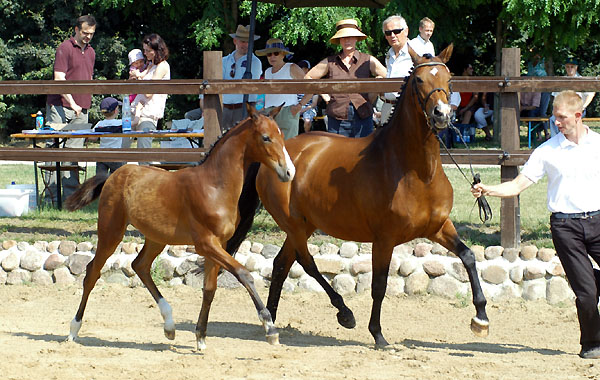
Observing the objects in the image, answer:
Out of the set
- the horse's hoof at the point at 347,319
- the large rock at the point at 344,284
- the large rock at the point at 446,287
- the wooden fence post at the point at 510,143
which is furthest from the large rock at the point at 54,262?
the wooden fence post at the point at 510,143

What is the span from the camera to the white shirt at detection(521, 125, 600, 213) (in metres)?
6.01

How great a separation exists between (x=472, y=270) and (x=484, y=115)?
1541 centimetres

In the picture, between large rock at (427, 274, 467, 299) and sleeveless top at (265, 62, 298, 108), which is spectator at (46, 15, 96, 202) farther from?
large rock at (427, 274, 467, 299)

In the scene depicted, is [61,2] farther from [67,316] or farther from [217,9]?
[67,316]

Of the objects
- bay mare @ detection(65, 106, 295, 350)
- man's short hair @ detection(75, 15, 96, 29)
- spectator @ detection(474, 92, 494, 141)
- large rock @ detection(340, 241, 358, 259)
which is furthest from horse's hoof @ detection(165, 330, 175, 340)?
spectator @ detection(474, 92, 494, 141)

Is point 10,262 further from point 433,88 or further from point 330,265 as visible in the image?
point 433,88

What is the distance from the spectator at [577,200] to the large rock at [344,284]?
2.80 m

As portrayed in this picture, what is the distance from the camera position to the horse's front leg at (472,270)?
20.7 ft

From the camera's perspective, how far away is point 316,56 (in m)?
24.7

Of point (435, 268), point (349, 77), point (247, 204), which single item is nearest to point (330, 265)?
point (435, 268)

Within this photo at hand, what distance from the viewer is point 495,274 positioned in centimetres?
840

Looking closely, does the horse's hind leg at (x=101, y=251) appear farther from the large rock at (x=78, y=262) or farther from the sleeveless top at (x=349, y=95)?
the sleeveless top at (x=349, y=95)

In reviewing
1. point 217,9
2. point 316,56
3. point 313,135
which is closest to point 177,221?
point 313,135

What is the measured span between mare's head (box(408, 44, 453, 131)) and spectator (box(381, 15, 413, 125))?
2418mm
